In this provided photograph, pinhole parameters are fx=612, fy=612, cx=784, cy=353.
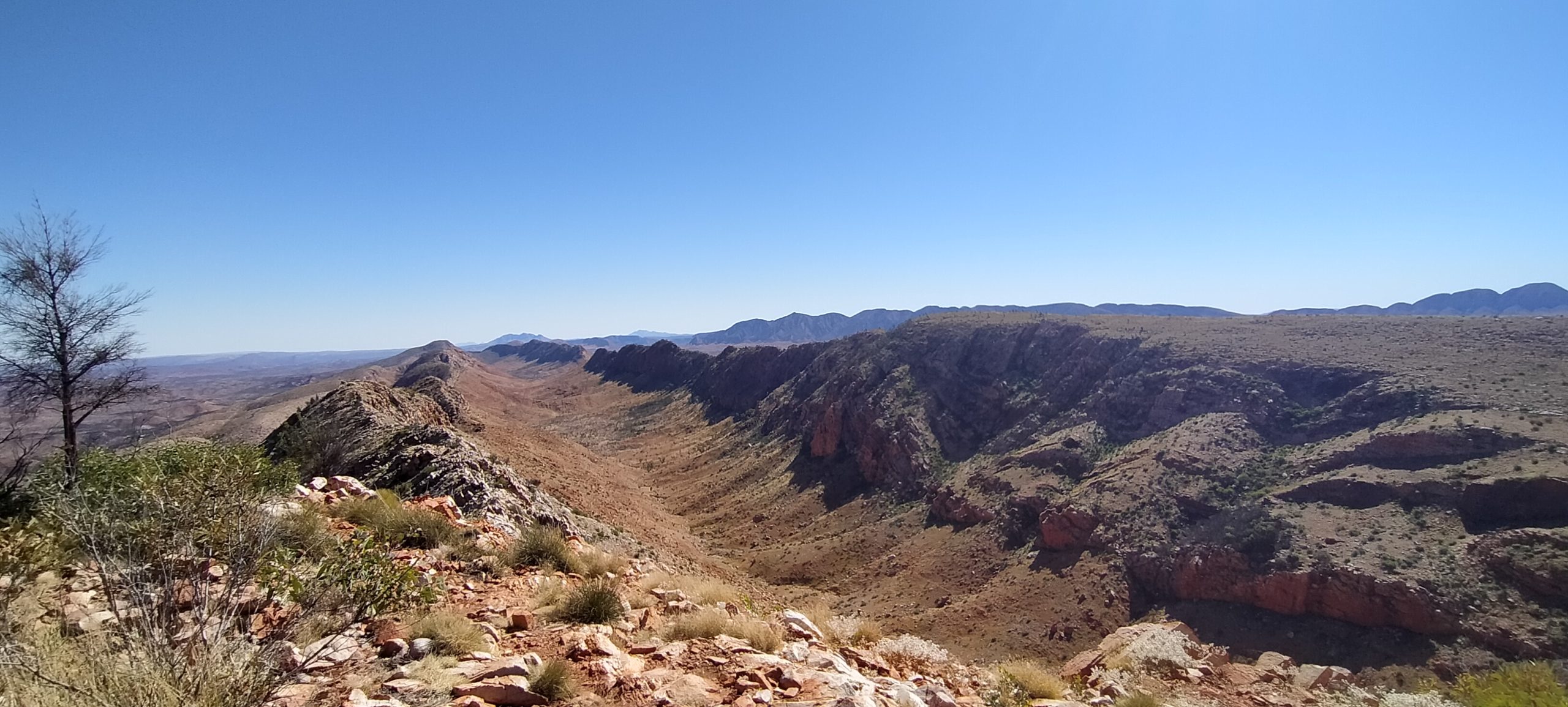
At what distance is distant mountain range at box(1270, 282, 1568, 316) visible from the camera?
432 ft

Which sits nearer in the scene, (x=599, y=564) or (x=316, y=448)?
(x=599, y=564)

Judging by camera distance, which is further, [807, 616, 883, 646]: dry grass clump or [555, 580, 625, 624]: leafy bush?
[807, 616, 883, 646]: dry grass clump

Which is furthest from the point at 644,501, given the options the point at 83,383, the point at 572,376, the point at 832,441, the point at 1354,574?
the point at 572,376

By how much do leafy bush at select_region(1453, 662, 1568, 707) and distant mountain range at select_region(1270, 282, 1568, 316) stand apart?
154 meters

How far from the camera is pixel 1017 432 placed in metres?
40.0

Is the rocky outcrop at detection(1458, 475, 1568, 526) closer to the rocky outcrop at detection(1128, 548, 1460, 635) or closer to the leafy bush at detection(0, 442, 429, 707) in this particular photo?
the rocky outcrop at detection(1128, 548, 1460, 635)

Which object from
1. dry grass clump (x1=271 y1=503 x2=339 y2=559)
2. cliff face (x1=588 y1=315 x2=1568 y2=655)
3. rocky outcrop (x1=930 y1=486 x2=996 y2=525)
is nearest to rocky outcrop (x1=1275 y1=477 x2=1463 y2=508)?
cliff face (x1=588 y1=315 x2=1568 y2=655)

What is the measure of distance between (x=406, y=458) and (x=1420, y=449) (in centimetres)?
3781

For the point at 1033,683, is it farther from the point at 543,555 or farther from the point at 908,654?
the point at 543,555

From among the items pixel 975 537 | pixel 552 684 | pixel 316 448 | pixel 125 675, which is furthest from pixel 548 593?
pixel 975 537

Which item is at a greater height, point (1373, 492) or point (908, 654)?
point (908, 654)

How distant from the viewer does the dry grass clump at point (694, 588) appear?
897 cm

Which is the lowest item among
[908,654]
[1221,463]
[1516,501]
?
[1221,463]

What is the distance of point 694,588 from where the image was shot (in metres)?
9.60
